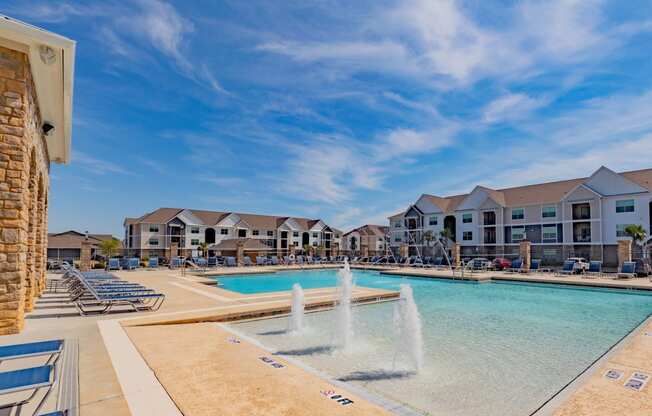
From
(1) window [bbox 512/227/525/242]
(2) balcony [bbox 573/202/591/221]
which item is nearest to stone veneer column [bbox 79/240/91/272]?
(1) window [bbox 512/227/525/242]

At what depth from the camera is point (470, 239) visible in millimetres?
39125

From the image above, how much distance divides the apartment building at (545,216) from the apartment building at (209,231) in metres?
12.3

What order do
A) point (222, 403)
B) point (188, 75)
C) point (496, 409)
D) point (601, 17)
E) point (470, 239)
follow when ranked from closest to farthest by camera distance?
point (222, 403), point (496, 409), point (601, 17), point (188, 75), point (470, 239)

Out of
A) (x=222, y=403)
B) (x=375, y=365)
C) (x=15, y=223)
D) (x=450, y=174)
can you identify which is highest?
(x=450, y=174)

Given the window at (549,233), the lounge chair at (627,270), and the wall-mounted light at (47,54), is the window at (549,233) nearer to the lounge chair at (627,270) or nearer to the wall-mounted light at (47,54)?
the lounge chair at (627,270)

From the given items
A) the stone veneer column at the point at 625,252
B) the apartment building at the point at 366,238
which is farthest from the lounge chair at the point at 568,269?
the apartment building at the point at 366,238

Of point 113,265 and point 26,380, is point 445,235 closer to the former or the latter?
point 113,265

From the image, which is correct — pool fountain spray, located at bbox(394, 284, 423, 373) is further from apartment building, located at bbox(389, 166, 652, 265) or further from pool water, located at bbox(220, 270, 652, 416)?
apartment building, located at bbox(389, 166, 652, 265)

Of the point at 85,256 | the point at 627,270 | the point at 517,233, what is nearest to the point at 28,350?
the point at 627,270

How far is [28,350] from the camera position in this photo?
3.53 meters

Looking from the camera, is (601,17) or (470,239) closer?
(601,17)

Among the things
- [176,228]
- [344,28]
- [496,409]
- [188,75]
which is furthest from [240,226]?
[496,409]

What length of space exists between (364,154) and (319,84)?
10.2 metres

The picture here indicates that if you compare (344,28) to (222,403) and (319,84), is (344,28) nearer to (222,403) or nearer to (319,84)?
(319,84)
